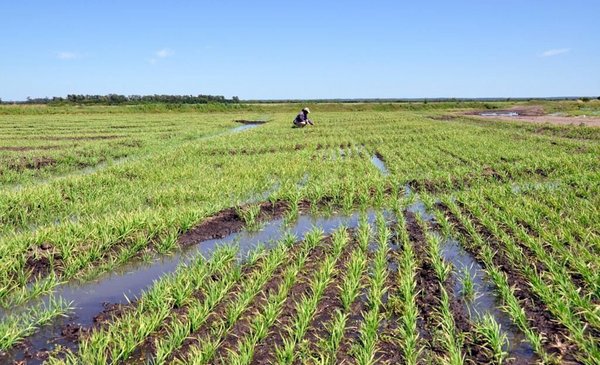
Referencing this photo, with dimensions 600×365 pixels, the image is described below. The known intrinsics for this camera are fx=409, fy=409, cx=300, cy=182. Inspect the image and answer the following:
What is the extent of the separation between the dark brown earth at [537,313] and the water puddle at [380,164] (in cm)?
518

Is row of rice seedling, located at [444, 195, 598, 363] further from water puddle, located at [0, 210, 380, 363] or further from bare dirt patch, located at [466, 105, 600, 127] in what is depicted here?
bare dirt patch, located at [466, 105, 600, 127]

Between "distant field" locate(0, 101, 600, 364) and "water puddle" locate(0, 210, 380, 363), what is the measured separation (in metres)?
0.02

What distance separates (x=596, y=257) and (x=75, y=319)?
5122mm

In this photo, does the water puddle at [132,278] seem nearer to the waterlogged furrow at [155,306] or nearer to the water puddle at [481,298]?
the waterlogged furrow at [155,306]

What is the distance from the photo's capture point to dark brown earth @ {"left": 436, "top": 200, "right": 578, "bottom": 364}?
297 centimetres

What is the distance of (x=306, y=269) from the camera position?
4477mm

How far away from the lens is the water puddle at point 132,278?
3299 mm

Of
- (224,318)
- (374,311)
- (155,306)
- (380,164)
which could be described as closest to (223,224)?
(155,306)

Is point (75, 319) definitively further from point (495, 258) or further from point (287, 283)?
point (495, 258)

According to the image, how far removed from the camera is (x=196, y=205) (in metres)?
6.81

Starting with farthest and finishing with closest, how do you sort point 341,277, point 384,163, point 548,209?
point 384,163, point 548,209, point 341,277

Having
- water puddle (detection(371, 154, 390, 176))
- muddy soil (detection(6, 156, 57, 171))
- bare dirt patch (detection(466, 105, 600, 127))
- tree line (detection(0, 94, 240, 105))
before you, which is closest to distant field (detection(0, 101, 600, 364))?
water puddle (detection(371, 154, 390, 176))

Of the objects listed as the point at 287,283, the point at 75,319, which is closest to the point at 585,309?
the point at 287,283

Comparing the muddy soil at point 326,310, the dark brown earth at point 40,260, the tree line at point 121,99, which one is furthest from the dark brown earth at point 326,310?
the tree line at point 121,99
